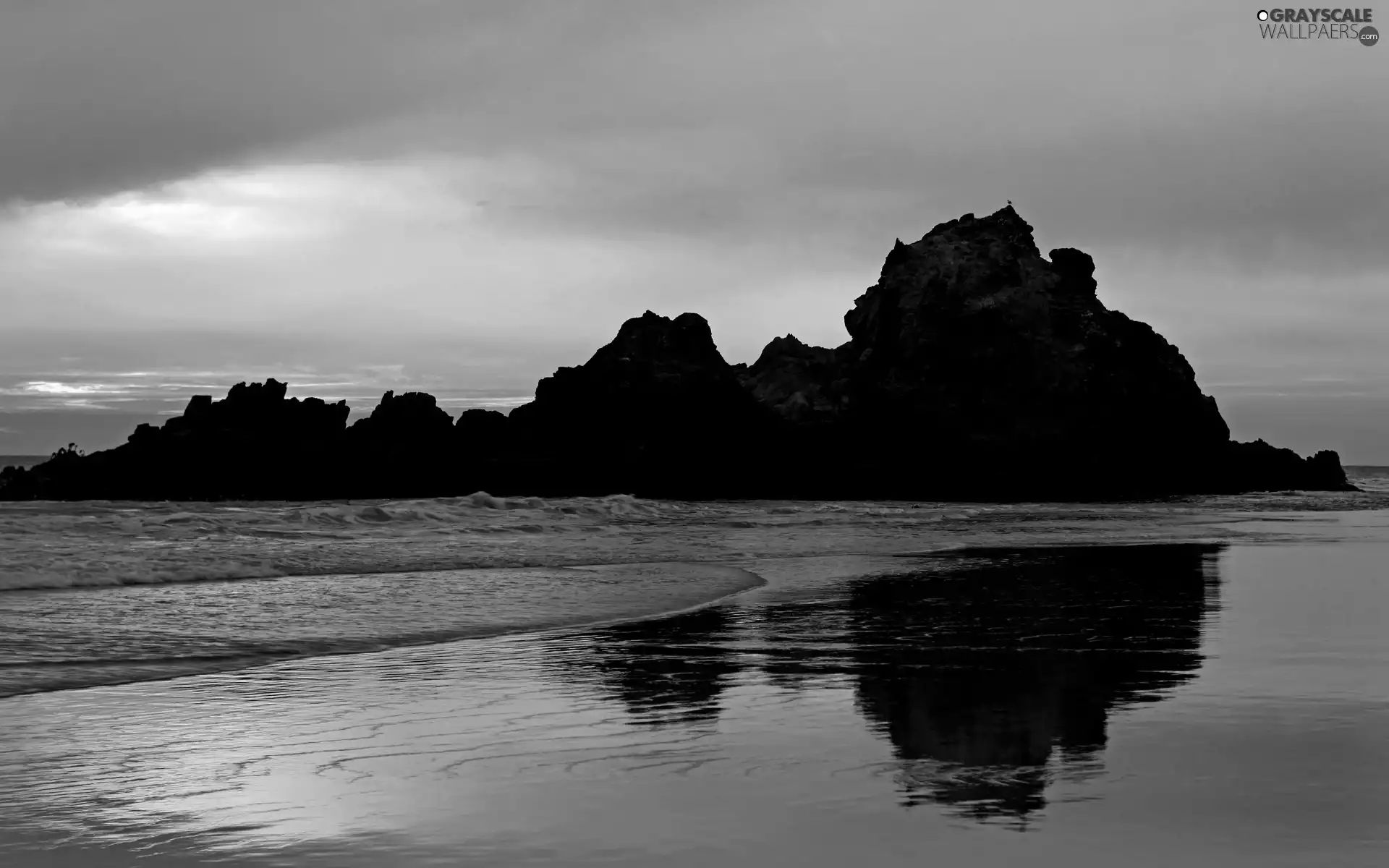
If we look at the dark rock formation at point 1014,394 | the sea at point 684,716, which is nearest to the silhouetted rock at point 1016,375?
the dark rock formation at point 1014,394

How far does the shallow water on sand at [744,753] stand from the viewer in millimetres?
3986

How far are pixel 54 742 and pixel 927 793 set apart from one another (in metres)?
4.02

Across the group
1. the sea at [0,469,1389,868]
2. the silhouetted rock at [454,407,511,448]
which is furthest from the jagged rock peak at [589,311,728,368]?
the sea at [0,469,1389,868]

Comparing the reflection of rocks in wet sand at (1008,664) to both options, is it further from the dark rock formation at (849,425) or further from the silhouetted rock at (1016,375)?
the silhouetted rock at (1016,375)

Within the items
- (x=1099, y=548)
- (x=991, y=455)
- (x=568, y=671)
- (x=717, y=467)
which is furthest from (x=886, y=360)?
(x=568, y=671)

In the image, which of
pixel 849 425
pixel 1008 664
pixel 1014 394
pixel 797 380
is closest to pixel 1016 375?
pixel 1014 394

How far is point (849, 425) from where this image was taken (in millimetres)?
54812

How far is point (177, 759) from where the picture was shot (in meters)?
Answer: 5.28

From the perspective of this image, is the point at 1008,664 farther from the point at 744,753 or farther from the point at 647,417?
the point at 647,417

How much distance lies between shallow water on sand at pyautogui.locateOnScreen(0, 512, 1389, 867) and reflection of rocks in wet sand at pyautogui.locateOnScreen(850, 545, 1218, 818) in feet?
0.12

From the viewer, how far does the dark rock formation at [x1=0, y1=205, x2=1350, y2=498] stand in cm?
4347

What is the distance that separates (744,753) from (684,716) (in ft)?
3.19

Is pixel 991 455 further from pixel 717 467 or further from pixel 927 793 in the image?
pixel 927 793

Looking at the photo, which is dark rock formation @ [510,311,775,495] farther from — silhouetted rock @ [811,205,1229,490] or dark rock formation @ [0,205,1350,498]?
silhouetted rock @ [811,205,1229,490]
